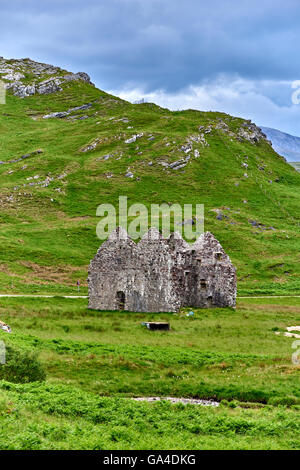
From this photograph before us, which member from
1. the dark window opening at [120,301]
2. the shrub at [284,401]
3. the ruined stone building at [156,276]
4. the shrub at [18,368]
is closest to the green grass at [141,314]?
the shrub at [284,401]

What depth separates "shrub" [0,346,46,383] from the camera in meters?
20.9

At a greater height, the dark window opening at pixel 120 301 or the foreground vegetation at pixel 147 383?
the dark window opening at pixel 120 301

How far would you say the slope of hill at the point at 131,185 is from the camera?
81.1 m

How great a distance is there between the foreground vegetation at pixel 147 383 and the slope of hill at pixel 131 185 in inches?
986

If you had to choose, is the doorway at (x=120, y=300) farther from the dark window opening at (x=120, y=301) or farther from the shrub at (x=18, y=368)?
the shrub at (x=18, y=368)

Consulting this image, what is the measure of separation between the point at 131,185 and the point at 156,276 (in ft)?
256

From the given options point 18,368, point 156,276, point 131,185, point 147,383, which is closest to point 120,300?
point 156,276

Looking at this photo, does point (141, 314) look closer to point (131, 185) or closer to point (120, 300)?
point (120, 300)

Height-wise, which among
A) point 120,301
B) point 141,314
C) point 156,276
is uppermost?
point 156,276

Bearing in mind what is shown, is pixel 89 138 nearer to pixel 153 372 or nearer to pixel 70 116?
pixel 70 116

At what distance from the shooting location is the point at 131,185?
12100 cm
